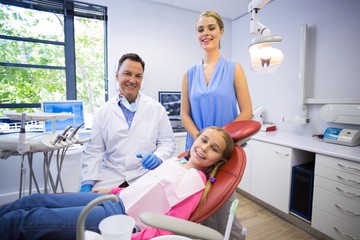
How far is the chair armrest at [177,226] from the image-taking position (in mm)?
577

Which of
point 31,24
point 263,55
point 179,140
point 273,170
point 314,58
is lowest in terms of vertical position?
point 273,170

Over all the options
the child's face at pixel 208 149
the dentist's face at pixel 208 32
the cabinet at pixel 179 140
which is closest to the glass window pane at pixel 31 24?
the cabinet at pixel 179 140

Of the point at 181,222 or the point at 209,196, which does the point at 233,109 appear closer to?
A: the point at 209,196

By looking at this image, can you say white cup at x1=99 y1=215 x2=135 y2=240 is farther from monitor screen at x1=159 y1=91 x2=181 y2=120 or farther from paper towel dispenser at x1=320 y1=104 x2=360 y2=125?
monitor screen at x1=159 y1=91 x2=181 y2=120

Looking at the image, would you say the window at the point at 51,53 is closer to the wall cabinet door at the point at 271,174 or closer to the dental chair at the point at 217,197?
the wall cabinet door at the point at 271,174

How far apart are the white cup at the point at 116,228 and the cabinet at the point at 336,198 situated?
1719 mm

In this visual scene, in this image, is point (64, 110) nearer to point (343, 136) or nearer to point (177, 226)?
point (177, 226)

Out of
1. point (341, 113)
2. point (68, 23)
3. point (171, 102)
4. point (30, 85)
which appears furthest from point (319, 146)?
point (30, 85)

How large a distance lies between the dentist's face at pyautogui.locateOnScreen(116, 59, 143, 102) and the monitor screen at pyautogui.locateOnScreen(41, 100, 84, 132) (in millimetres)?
1281

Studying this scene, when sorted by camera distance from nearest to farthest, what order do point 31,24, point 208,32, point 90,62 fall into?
point 208,32, point 31,24, point 90,62

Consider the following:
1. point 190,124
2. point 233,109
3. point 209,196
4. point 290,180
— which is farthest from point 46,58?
point 290,180

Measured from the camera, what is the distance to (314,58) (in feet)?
7.52

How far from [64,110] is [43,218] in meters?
1.83

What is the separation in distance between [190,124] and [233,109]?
0.29m
